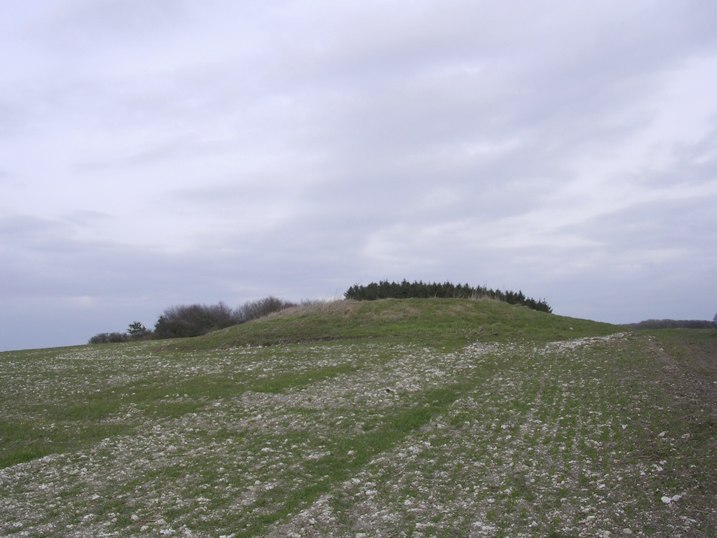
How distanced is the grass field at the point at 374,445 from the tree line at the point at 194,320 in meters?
51.3

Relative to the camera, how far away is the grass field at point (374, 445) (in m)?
10.7

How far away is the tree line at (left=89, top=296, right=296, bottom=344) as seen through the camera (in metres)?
86.1

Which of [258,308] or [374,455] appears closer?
[374,455]

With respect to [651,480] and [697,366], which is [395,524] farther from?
[697,366]

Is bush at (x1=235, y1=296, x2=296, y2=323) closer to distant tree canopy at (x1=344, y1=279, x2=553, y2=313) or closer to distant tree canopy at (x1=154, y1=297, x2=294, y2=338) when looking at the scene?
distant tree canopy at (x1=154, y1=297, x2=294, y2=338)

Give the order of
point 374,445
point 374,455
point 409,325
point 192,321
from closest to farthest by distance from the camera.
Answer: point 374,455 < point 374,445 < point 409,325 < point 192,321

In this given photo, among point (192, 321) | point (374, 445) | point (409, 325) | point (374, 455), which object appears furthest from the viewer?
point (192, 321)

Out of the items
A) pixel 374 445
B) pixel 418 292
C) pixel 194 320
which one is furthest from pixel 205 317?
pixel 374 445

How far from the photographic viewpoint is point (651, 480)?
457 inches

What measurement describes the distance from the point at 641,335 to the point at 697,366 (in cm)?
1465

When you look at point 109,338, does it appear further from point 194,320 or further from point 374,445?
point 374,445

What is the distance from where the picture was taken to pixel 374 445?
15.8m

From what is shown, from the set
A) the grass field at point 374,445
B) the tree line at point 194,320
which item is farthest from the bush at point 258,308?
the grass field at point 374,445

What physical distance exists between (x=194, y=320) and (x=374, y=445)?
260ft
